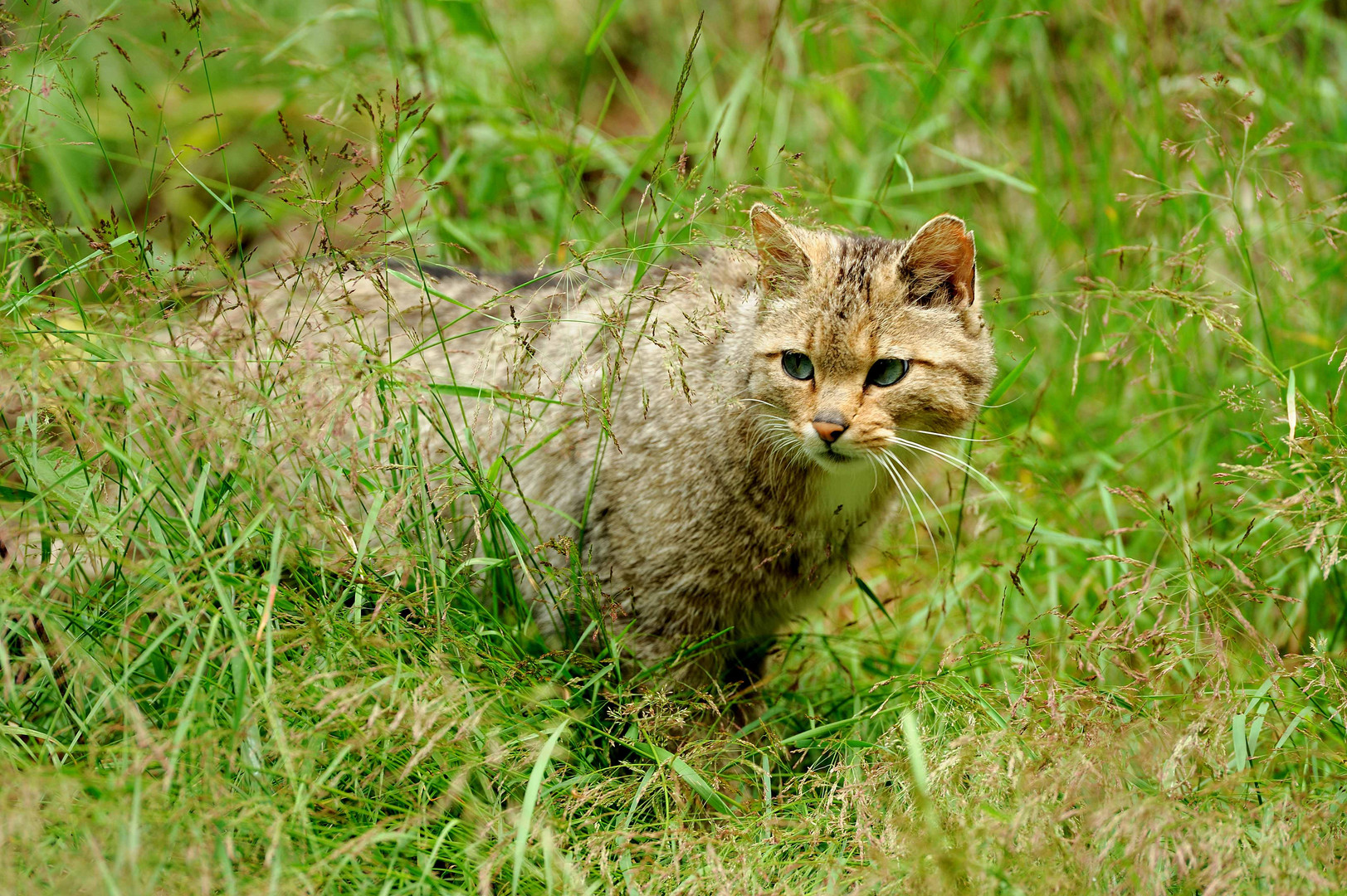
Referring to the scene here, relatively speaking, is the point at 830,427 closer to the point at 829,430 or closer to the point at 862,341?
the point at 829,430

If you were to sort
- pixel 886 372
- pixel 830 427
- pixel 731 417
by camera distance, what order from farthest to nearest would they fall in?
pixel 731 417
pixel 886 372
pixel 830 427

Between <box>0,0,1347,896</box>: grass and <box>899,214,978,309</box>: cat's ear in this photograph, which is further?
<box>899,214,978,309</box>: cat's ear

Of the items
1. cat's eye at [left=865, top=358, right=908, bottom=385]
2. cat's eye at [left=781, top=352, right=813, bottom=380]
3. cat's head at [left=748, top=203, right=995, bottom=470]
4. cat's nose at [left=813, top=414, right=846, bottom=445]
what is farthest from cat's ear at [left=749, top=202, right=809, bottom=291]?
cat's nose at [left=813, top=414, right=846, bottom=445]

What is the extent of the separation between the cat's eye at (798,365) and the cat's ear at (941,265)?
Result: 1.02ft

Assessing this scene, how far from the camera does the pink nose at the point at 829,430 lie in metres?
2.47

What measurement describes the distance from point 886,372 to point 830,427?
0.26 meters

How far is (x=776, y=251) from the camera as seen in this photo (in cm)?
270

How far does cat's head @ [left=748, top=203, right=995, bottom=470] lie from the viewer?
254 centimetres

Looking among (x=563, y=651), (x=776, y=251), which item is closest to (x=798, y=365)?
(x=776, y=251)

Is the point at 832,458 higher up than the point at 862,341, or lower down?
lower down

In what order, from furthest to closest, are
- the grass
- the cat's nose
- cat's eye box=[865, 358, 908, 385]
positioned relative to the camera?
1. cat's eye box=[865, 358, 908, 385]
2. the cat's nose
3. the grass

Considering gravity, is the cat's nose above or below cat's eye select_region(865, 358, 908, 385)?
below

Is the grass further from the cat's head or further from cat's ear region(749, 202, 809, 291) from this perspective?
the cat's head

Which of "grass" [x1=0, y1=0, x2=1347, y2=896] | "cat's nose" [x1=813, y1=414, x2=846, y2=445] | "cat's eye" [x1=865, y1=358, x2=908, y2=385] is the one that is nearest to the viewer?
"grass" [x1=0, y1=0, x2=1347, y2=896]
